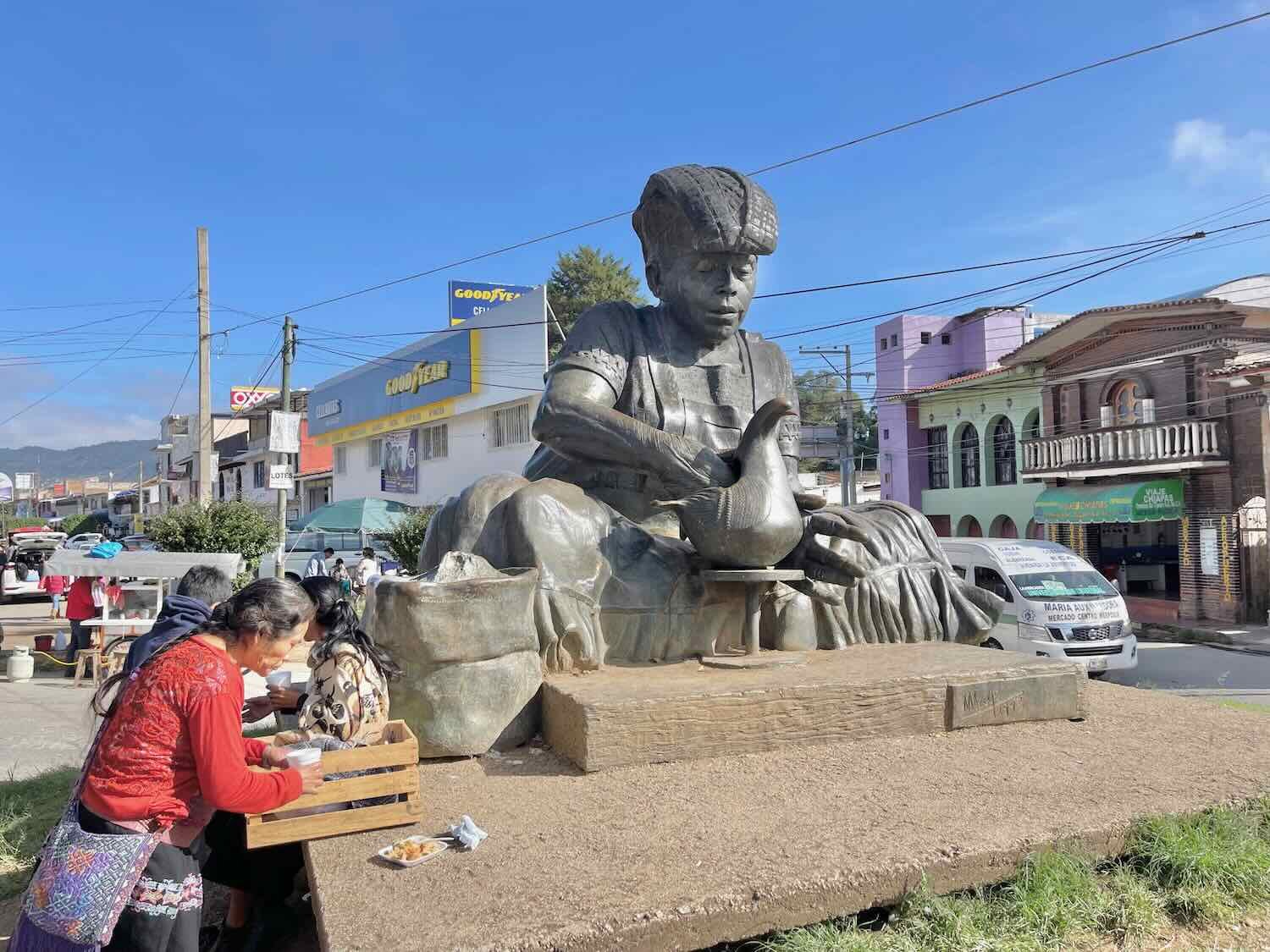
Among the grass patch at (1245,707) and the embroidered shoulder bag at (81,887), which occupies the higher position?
the embroidered shoulder bag at (81,887)

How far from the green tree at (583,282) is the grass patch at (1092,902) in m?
27.7

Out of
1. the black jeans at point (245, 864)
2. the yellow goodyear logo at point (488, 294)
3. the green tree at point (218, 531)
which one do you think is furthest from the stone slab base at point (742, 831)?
the yellow goodyear logo at point (488, 294)

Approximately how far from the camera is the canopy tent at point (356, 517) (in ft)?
59.0

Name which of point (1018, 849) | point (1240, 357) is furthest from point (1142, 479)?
point (1018, 849)

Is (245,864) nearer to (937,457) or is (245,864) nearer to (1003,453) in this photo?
(1003,453)

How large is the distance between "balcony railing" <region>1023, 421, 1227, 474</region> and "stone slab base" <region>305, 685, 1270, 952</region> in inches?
620

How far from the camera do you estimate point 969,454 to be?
82.0 feet

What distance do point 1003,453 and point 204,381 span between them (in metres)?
18.5

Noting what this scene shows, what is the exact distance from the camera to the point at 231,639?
247 centimetres

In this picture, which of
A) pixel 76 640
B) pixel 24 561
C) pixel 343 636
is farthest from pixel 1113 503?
pixel 24 561

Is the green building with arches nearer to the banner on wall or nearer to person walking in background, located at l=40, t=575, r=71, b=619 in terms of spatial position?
the banner on wall

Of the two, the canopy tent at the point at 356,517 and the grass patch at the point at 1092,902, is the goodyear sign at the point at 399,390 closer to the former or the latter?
the canopy tent at the point at 356,517

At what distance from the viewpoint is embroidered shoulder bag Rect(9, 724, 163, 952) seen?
2137mm

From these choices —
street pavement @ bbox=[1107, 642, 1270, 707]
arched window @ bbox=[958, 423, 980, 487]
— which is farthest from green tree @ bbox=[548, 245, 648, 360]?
street pavement @ bbox=[1107, 642, 1270, 707]
